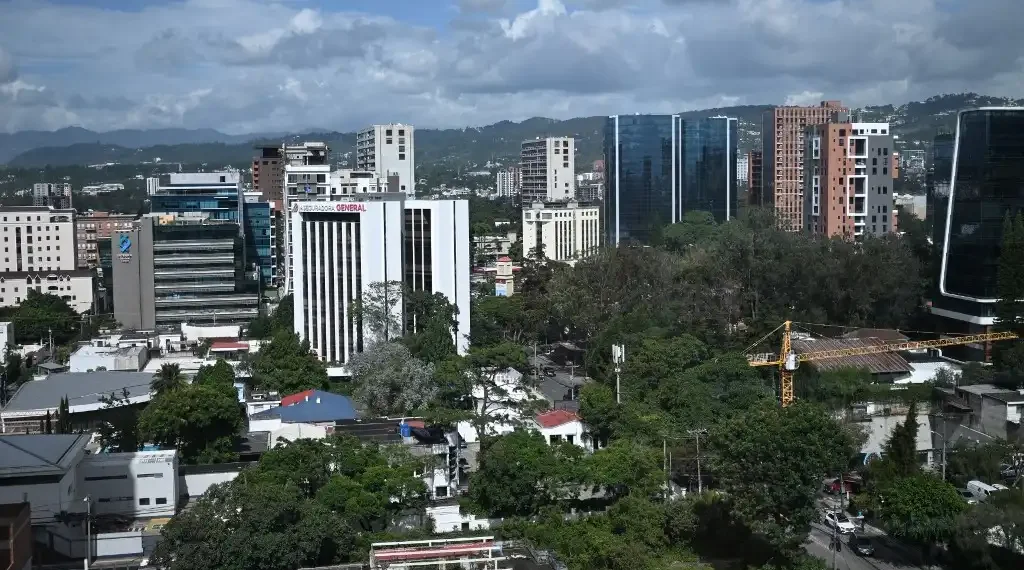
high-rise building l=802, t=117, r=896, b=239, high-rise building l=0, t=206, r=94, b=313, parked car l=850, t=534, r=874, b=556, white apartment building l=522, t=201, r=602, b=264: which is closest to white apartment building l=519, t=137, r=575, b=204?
white apartment building l=522, t=201, r=602, b=264

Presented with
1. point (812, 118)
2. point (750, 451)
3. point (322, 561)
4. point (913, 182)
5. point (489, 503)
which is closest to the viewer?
point (322, 561)

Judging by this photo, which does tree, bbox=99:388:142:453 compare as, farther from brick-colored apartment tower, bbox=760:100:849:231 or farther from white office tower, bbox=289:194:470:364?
brick-colored apartment tower, bbox=760:100:849:231

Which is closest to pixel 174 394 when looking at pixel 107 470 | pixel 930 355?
pixel 107 470

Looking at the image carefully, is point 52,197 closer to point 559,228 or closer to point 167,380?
point 559,228

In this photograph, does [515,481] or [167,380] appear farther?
[167,380]

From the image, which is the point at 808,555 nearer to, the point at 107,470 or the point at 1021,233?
the point at 107,470

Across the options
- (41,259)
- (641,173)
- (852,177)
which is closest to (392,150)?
(641,173)
